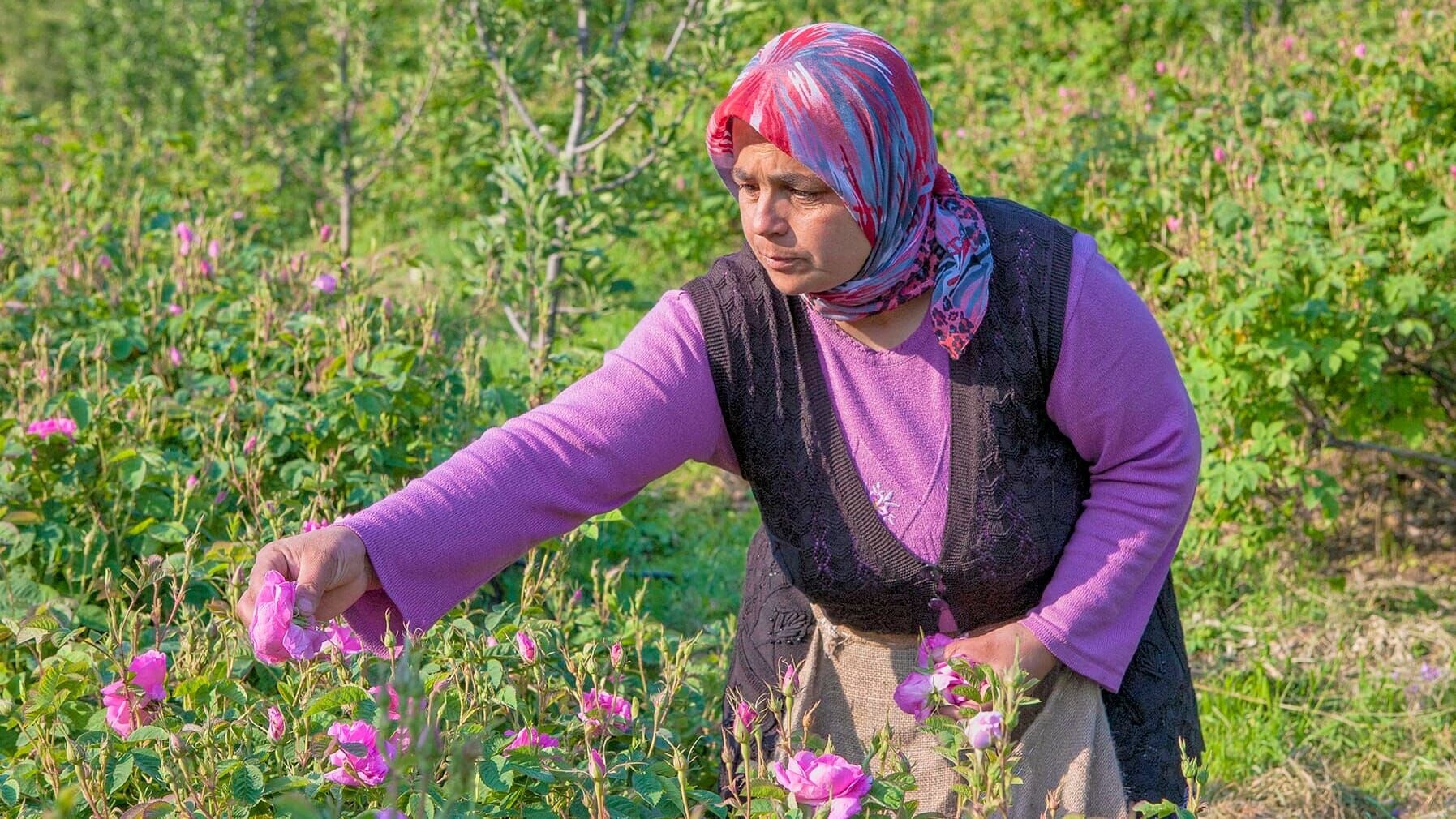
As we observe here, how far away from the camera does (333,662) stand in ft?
5.34

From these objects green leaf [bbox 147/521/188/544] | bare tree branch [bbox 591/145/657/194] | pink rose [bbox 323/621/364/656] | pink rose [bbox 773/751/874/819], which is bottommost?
green leaf [bbox 147/521/188/544]

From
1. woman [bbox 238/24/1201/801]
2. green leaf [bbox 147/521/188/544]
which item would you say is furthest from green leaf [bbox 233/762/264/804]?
green leaf [bbox 147/521/188/544]

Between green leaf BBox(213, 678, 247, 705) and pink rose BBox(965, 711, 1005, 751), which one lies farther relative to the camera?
green leaf BBox(213, 678, 247, 705)

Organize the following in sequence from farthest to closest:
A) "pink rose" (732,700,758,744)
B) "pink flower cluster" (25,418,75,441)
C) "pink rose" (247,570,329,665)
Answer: "pink flower cluster" (25,418,75,441)
"pink rose" (247,570,329,665)
"pink rose" (732,700,758,744)

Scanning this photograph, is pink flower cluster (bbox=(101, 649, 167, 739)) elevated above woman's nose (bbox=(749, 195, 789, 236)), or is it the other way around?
woman's nose (bbox=(749, 195, 789, 236))

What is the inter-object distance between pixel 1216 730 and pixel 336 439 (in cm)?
187

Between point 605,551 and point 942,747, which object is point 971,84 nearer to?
point 605,551

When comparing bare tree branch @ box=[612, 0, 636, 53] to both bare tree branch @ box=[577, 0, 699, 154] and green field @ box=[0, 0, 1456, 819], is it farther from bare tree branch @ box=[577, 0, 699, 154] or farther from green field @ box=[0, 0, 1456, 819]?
bare tree branch @ box=[577, 0, 699, 154]

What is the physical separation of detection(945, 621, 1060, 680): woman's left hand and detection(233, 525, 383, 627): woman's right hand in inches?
27.7

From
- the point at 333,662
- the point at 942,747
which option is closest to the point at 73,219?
the point at 333,662

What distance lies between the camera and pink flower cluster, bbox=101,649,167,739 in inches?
60.7

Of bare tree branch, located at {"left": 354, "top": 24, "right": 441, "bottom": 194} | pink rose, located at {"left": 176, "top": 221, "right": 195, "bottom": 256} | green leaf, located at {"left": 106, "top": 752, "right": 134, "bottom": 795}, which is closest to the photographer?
green leaf, located at {"left": 106, "top": 752, "right": 134, "bottom": 795}

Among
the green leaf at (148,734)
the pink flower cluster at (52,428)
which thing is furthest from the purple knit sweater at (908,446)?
the pink flower cluster at (52,428)

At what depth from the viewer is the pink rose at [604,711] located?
5.10 ft
